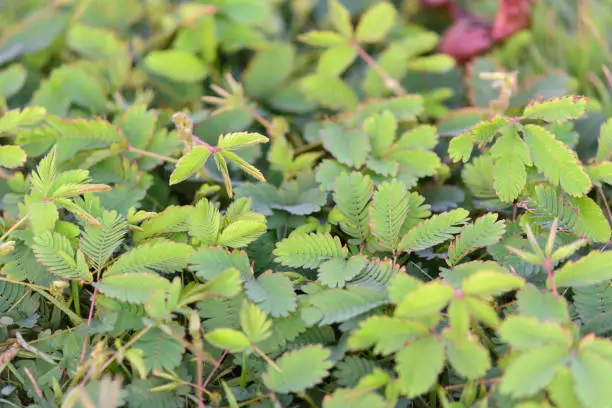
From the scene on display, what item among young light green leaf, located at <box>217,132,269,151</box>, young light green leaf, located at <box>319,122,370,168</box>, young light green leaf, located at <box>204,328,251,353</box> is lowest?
young light green leaf, located at <box>204,328,251,353</box>

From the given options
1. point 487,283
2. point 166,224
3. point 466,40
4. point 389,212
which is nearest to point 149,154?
point 166,224

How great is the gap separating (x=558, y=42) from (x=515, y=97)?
0.38 meters

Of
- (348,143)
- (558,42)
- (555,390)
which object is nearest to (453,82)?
(558,42)

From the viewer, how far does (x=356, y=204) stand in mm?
1158

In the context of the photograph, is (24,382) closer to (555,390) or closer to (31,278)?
(31,278)

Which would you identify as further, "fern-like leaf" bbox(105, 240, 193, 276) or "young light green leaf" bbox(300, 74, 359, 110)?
"young light green leaf" bbox(300, 74, 359, 110)

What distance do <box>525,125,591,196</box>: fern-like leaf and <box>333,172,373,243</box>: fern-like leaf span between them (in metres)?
0.32

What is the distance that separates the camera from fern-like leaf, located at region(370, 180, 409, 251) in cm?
110

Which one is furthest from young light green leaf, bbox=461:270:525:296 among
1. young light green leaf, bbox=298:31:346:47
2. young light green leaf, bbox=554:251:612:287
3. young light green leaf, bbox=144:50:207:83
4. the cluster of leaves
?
young light green leaf, bbox=144:50:207:83

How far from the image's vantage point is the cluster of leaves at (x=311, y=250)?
0.90 metres

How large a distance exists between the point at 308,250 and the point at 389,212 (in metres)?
0.16

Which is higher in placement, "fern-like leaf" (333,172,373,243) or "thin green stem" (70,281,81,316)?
"fern-like leaf" (333,172,373,243)

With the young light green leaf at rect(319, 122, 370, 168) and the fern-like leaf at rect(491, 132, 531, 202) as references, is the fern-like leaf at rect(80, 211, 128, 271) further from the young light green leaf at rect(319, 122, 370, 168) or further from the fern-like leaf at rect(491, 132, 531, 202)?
the fern-like leaf at rect(491, 132, 531, 202)

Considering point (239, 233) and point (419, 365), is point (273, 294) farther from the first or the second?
point (419, 365)
